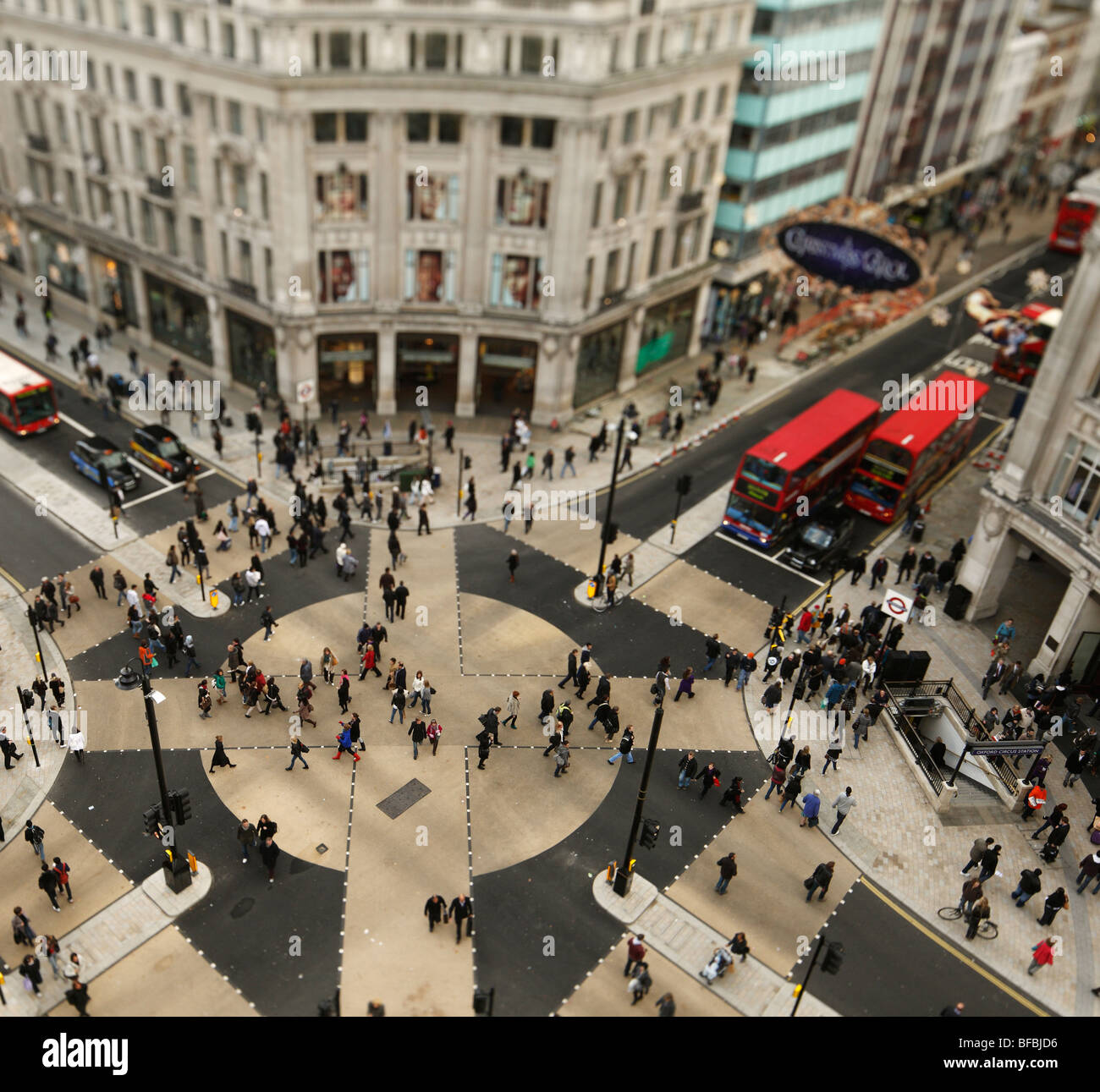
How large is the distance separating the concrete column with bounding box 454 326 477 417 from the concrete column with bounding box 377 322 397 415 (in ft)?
10.8

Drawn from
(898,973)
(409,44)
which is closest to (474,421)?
(409,44)

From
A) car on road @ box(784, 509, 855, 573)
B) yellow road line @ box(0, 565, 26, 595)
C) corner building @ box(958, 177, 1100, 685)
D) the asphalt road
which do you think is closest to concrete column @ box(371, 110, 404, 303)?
yellow road line @ box(0, 565, 26, 595)

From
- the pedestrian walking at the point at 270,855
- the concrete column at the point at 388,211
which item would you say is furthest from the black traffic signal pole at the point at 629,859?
the concrete column at the point at 388,211

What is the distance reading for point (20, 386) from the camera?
47.5 metres

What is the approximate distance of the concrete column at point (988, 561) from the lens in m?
39.4

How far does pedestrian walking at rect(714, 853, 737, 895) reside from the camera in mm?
28438

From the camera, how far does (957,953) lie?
28.2 meters

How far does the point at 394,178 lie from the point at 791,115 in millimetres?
26773

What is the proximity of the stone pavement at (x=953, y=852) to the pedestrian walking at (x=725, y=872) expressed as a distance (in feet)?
14.1

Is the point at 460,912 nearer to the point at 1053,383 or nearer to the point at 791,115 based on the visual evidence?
the point at 1053,383

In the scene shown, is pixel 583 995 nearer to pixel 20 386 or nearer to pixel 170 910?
pixel 170 910

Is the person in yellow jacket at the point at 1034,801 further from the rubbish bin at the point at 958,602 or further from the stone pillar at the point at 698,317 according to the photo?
the stone pillar at the point at 698,317
